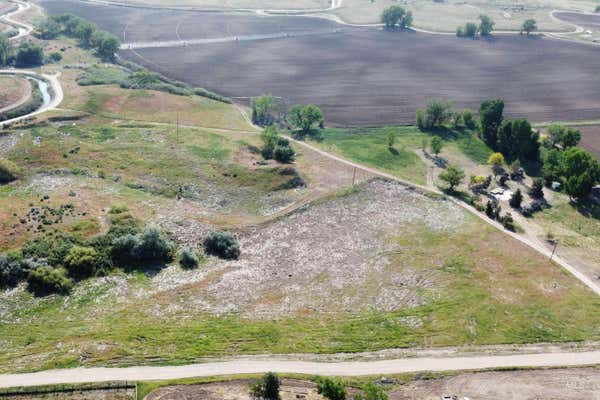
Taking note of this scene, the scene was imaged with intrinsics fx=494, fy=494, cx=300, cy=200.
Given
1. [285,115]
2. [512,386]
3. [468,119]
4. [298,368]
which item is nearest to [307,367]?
[298,368]

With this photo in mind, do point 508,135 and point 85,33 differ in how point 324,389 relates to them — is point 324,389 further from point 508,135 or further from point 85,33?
Answer: point 85,33

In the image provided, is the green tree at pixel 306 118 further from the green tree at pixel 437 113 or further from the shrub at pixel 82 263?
the shrub at pixel 82 263

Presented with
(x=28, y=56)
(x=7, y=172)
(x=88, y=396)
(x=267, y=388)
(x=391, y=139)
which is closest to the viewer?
(x=88, y=396)

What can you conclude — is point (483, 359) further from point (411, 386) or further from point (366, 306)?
point (366, 306)

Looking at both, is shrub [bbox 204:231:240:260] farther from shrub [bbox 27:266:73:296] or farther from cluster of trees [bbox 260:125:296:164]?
cluster of trees [bbox 260:125:296:164]

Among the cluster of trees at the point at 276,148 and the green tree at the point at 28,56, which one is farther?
the green tree at the point at 28,56

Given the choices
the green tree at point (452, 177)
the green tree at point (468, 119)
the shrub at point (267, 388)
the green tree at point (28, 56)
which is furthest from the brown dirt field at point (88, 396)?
the green tree at point (28, 56)

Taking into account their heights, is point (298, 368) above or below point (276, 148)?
below

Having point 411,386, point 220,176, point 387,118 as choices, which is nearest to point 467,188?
point 387,118
